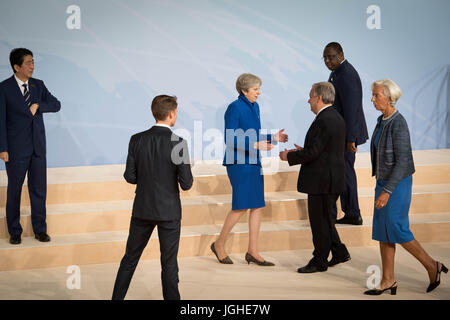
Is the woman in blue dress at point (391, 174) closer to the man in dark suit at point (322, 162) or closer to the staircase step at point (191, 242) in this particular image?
the man in dark suit at point (322, 162)

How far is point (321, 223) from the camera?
4.24 metres

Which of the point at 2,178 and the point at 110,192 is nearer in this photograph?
the point at 110,192

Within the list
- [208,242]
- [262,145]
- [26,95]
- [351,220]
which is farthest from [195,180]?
[26,95]

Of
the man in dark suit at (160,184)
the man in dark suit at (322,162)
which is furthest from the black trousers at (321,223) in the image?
the man in dark suit at (160,184)

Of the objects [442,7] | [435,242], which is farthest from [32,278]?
[442,7]

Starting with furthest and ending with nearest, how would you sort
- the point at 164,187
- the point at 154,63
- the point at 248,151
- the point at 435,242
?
the point at 154,63 → the point at 435,242 → the point at 248,151 → the point at 164,187

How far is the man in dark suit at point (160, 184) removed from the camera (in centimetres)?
320

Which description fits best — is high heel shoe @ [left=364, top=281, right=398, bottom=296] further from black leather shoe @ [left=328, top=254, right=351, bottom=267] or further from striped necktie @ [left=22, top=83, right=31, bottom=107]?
striped necktie @ [left=22, top=83, right=31, bottom=107]

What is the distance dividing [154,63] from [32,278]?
11.4 feet

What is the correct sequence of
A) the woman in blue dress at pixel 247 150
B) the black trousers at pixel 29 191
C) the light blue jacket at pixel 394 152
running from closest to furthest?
1. the light blue jacket at pixel 394 152
2. the woman in blue dress at pixel 247 150
3. the black trousers at pixel 29 191

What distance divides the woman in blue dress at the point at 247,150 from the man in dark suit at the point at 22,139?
5.19 ft

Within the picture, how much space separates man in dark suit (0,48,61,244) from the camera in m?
4.53

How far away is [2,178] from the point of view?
5.92 m
